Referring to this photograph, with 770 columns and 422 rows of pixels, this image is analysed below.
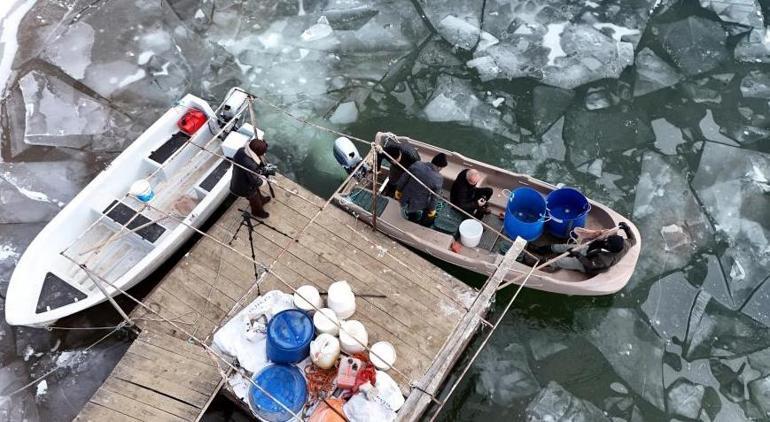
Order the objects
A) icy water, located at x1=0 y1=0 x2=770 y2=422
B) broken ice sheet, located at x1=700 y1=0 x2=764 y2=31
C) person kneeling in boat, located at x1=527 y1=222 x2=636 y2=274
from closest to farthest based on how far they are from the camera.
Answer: person kneeling in boat, located at x1=527 y1=222 x2=636 y2=274 → icy water, located at x1=0 y1=0 x2=770 y2=422 → broken ice sheet, located at x1=700 y1=0 x2=764 y2=31

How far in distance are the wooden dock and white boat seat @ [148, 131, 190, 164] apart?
1230mm

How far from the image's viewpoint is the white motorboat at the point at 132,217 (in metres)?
5.68

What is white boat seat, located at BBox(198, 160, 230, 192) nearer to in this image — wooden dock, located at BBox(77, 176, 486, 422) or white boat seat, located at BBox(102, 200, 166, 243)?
wooden dock, located at BBox(77, 176, 486, 422)

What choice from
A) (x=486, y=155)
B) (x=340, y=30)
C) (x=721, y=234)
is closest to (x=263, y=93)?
(x=340, y=30)

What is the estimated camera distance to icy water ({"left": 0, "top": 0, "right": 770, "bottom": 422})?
593 cm

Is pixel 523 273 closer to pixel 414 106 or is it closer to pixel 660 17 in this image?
pixel 414 106

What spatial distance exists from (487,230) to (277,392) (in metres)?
2.93

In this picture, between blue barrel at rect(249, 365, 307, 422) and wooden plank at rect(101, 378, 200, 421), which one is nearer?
blue barrel at rect(249, 365, 307, 422)

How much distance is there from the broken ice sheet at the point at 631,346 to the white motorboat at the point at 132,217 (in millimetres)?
4628

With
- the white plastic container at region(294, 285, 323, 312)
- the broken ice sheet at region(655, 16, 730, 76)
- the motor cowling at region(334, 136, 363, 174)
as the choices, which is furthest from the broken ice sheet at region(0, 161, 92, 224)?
the broken ice sheet at region(655, 16, 730, 76)

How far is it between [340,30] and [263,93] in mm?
1758

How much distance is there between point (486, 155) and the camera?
764 cm

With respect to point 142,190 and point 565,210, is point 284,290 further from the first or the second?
point 565,210

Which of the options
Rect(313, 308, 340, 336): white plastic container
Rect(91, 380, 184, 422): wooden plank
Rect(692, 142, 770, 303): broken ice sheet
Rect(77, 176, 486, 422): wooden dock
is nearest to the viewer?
Rect(91, 380, 184, 422): wooden plank
